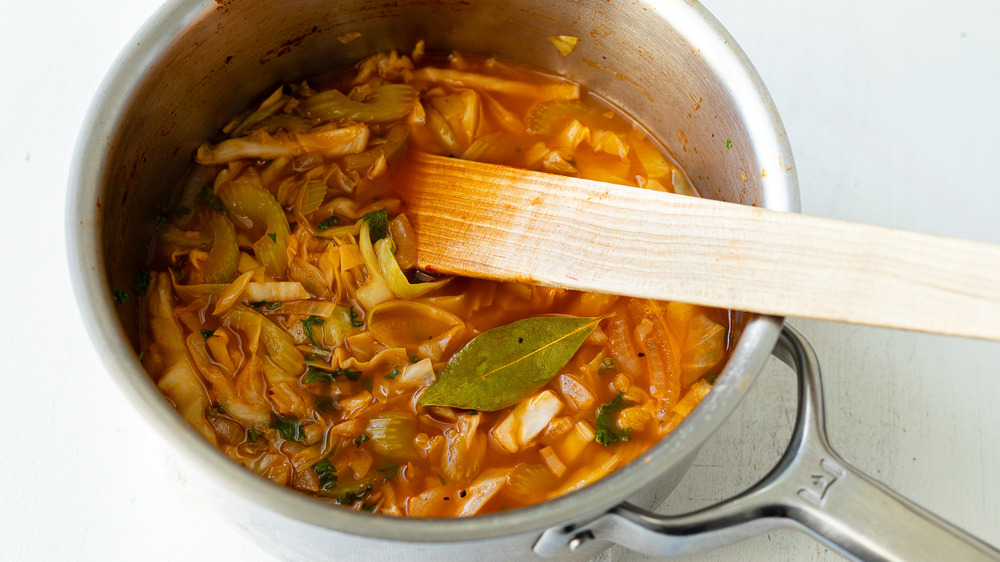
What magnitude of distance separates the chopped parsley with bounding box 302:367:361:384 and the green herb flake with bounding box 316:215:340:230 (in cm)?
37

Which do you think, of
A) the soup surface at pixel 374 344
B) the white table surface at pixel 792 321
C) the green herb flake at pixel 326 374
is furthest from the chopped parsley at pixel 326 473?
the white table surface at pixel 792 321

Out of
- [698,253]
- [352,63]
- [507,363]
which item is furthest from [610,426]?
[352,63]

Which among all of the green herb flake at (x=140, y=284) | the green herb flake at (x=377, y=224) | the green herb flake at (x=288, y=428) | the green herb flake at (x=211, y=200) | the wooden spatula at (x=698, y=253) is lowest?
the green herb flake at (x=288, y=428)

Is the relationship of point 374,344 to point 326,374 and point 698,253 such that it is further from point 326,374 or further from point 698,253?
point 698,253

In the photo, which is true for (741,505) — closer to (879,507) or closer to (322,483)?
(879,507)

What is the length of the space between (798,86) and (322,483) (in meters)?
1.87

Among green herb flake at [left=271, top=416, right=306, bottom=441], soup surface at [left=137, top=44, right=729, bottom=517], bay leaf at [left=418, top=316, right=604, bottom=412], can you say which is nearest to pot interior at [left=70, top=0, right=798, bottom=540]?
soup surface at [left=137, top=44, right=729, bottom=517]

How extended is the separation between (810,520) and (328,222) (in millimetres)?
1271

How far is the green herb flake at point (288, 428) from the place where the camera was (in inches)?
67.6

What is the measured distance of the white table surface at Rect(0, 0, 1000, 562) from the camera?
1.88 m

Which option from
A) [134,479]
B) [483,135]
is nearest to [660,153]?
[483,135]

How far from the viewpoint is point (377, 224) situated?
1.92m

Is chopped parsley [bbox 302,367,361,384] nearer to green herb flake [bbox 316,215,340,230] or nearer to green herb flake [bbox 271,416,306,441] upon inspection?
green herb flake [bbox 271,416,306,441]

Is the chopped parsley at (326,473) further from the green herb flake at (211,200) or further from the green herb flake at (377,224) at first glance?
the green herb flake at (211,200)
